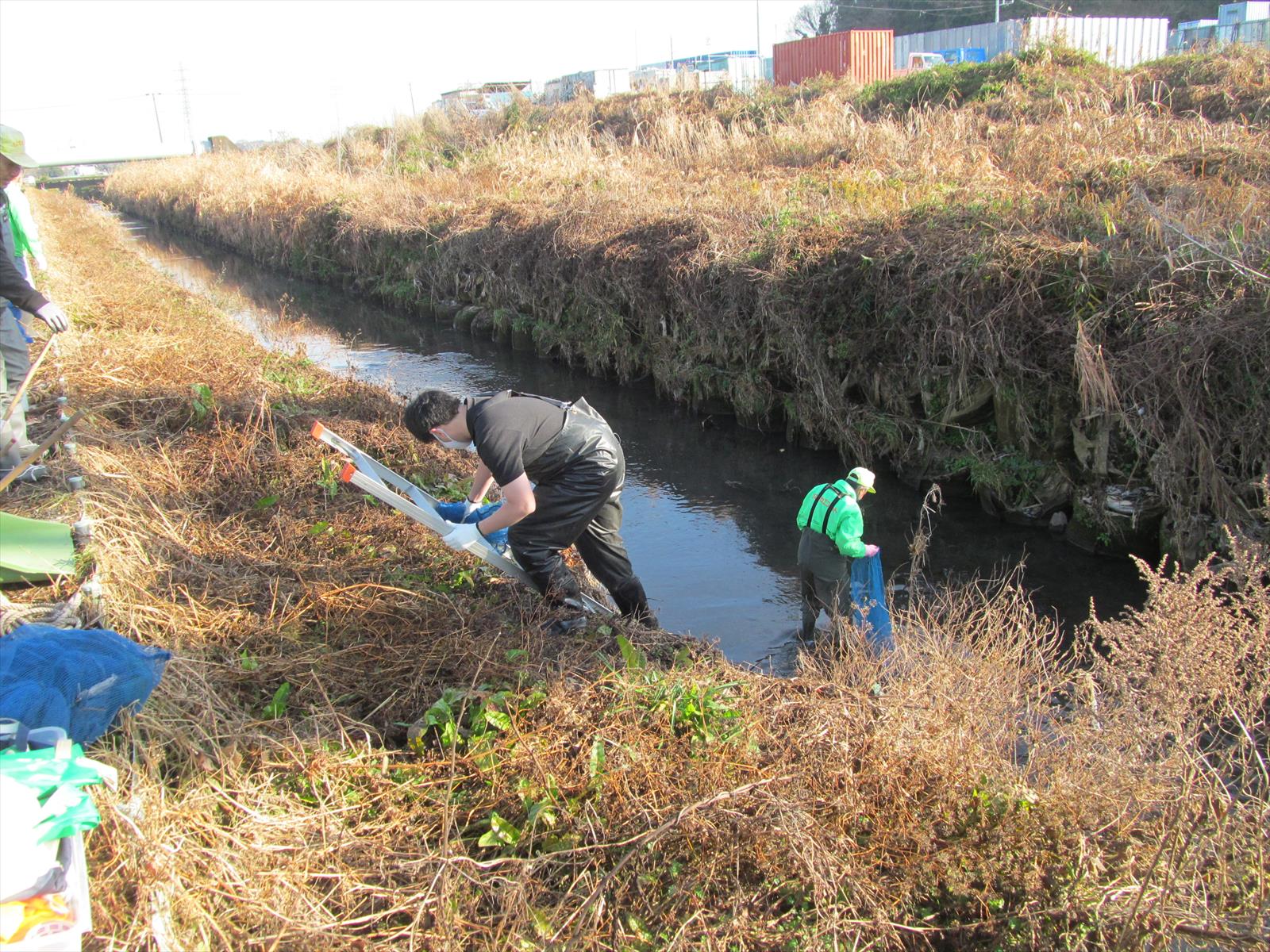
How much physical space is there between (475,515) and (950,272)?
5.73 m

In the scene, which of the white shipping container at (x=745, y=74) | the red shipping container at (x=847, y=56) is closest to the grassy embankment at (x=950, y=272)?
the white shipping container at (x=745, y=74)

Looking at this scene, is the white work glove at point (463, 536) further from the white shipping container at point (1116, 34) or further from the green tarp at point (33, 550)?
the white shipping container at point (1116, 34)

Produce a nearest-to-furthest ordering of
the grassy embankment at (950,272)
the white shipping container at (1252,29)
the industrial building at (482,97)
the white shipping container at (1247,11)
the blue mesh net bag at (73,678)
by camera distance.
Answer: the blue mesh net bag at (73,678)
the grassy embankment at (950,272)
the white shipping container at (1252,29)
the white shipping container at (1247,11)
the industrial building at (482,97)

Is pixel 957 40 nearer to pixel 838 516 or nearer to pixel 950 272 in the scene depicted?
pixel 950 272

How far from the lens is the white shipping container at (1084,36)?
2016cm

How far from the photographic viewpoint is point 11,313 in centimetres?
640

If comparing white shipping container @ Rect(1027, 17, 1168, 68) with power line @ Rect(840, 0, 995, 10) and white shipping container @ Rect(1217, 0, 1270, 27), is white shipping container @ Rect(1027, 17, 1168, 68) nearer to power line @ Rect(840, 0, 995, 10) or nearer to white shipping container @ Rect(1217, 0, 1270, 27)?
white shipping container @ Rect(1217, 0, 1270, 27)

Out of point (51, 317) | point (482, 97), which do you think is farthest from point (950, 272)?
point (482, 97)

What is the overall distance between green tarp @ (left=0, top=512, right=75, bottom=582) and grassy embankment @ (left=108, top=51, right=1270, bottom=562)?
24.0 feet

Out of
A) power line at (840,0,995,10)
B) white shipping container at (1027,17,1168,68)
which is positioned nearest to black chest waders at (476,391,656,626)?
white shipping container at (1027,17,1168,68)

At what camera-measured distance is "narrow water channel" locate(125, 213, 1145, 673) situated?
6.96 meters

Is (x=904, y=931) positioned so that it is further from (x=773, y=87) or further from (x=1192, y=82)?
(x=773, y=87)

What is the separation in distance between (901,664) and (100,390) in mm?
7172

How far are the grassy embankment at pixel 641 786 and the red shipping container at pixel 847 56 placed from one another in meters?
27.9
